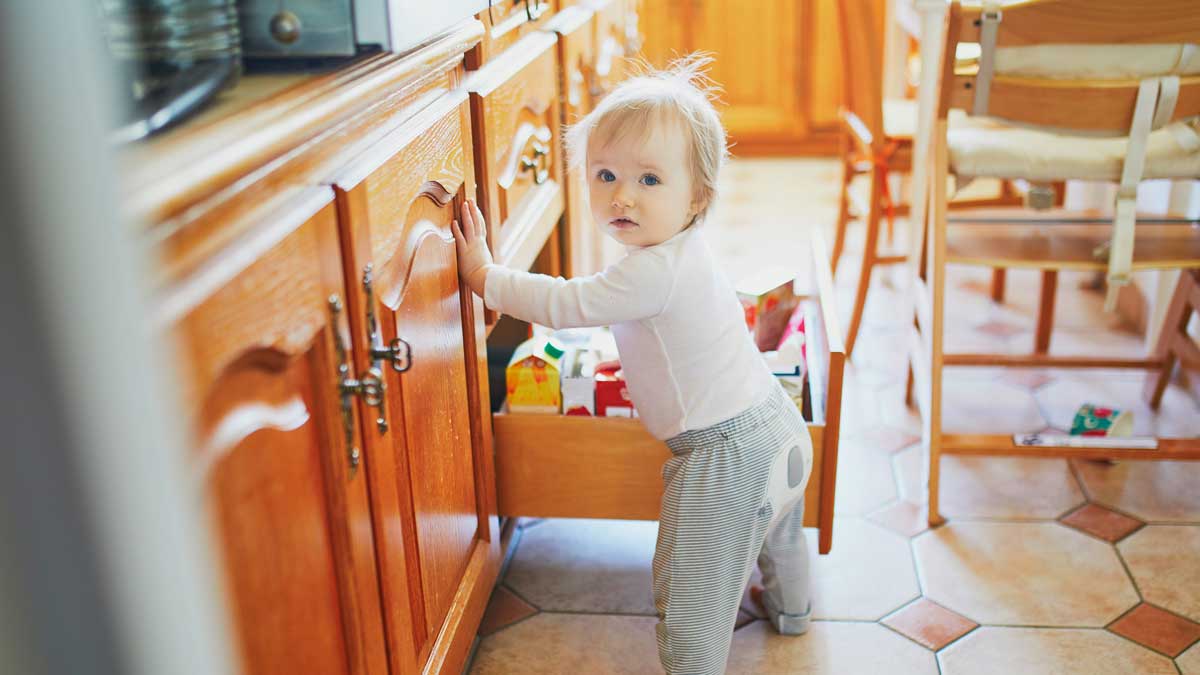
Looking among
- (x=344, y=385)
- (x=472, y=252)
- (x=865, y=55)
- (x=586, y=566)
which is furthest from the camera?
(x=865, y=55)

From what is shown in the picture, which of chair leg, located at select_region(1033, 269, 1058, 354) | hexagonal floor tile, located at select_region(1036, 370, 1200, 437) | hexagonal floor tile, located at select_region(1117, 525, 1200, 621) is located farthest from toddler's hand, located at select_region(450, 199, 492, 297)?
chair leg, located at select_region(1033, 269, 1058, 354)

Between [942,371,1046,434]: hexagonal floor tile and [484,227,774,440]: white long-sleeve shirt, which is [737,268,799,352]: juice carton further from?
[942,371,1046,434]: hexagonal floor tile

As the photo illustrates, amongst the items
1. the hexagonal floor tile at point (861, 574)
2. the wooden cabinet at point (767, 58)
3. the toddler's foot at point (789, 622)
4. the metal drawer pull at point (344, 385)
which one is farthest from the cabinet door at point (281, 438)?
the wooden cabinet at point (767, 58)

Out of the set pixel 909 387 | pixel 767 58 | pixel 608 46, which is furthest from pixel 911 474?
pixel 767 58

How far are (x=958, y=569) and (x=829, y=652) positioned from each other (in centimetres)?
30

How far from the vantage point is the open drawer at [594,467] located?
1.41m

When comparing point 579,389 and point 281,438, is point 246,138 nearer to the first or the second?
point 281,438

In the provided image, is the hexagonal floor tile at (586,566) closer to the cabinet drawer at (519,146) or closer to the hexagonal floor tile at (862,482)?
the hexagonal floor tile at (862,482)

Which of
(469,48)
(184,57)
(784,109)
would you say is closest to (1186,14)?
(469,48)

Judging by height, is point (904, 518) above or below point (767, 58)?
below

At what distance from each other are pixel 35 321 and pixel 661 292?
903 mm

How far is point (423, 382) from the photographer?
1.05 meters

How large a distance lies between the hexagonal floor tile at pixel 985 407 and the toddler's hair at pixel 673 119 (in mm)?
974

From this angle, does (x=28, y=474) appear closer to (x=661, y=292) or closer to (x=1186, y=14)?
(x=661, y=292)
